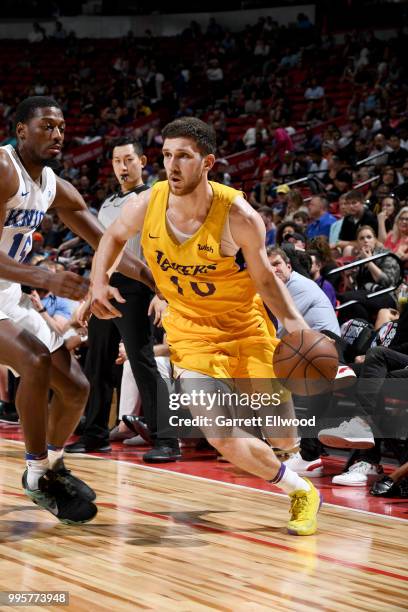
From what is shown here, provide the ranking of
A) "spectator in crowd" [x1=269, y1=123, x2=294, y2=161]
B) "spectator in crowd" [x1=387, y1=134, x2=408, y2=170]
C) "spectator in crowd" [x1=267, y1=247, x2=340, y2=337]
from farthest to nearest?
"spectator in crowd" [x1=269, y1=123, x2=294, y2=161] < "spectator in crowd" [x1=387, y1=134, x2=408, y2=170] < "spectator in crowd" [x1=267, y1=247, x2=340, y2=337]

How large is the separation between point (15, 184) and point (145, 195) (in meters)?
0.58

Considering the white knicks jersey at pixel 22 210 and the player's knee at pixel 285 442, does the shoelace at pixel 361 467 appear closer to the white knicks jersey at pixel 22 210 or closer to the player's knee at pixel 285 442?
the player's knee at pixel 285 442

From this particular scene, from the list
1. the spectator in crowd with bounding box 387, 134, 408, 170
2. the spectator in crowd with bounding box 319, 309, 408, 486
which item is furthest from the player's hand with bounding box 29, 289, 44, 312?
the spectator in crowd with bounding box 387, 134, 408, 170

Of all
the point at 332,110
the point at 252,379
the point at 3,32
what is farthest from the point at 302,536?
the point at 3,32

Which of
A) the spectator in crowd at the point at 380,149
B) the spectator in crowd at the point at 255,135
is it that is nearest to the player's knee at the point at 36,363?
the spectator in crowd at the point at 380,149

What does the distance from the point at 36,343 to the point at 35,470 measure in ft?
1.89

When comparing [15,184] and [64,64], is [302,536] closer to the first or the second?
[15,184]

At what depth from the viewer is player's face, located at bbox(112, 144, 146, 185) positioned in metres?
6.12

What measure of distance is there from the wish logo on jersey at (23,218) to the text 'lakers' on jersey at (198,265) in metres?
0.51

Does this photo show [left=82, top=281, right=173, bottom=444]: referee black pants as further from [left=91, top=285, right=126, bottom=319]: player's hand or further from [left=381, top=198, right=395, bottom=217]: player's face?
[left=381, top=198, right=395, bottom=217]: player's face

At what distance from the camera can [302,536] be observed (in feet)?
13.4

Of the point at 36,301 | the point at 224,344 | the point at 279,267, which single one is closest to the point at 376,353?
the point at 279,267

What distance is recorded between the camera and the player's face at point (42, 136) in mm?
4242

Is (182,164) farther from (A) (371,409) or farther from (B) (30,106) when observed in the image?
(A) (371,409)
